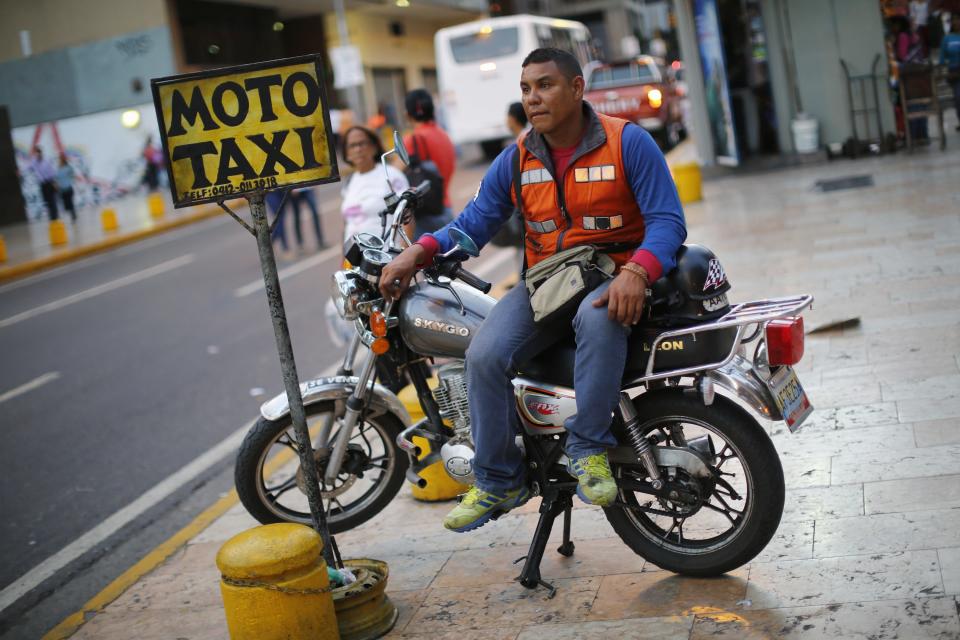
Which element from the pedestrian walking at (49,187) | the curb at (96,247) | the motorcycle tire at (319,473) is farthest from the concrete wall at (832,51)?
the pedestrian walking at (49,187)

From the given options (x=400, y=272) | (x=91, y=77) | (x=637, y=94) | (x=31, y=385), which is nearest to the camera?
(x=400, y=272)

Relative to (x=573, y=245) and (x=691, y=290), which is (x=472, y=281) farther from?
(x=691, y=290)

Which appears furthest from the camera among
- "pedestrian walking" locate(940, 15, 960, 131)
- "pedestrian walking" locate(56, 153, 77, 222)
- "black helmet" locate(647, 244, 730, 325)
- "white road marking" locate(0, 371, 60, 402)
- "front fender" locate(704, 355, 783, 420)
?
"pedestrian walking" locate(56, 153, 77, 222)

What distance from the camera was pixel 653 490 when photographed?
412cm

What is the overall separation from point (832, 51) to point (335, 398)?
42.7 ft

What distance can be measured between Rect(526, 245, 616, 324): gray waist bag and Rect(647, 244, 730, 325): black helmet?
208 millimetres

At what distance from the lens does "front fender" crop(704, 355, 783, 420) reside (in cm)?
387

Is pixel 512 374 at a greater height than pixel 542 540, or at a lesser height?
greater

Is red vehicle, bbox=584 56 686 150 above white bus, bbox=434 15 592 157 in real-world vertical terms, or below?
below

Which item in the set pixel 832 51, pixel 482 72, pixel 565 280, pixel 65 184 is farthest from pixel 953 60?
pixel 65 184

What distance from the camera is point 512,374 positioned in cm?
410

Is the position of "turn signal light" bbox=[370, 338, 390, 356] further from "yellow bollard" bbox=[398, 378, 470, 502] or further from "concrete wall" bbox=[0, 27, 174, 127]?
"concrete wall" bbox=[0, 27, 174, 127]

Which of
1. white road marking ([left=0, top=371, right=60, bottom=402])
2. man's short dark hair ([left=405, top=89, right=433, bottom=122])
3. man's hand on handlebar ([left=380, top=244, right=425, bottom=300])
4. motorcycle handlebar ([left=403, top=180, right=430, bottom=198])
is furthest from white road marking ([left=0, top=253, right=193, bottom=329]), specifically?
man's hand on handlebar ([left=380, top=244, right=425, bottom=300])

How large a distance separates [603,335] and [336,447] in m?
1.62
